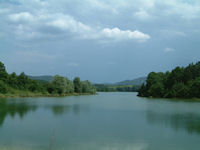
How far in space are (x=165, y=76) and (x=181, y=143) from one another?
72866mm

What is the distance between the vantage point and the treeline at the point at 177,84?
65.2 m

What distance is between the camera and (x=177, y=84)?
228ft

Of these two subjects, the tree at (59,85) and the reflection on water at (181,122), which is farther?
the tree at (59,85)

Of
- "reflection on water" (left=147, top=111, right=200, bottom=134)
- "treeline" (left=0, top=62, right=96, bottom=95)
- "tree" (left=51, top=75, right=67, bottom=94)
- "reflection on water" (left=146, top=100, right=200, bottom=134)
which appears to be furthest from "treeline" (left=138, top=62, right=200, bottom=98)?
"reflection on water" (left=147, top=111, right=200, bottom=134)

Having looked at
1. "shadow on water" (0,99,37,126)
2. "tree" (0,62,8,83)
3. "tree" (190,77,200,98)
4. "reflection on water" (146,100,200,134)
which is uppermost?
"tree" (0,62,8,83)

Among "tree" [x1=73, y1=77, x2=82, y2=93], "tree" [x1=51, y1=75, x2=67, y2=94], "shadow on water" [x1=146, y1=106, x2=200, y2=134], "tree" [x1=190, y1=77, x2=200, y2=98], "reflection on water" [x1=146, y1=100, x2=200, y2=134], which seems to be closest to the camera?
"shadow on water" [x1=146, y1=106, x2=200, y2=134]

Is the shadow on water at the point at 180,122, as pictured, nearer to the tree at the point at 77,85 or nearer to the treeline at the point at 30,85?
the treeline at the point at 30,85

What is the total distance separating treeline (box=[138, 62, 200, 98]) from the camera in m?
65.2

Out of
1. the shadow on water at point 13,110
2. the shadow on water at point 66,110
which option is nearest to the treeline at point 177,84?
the shadow on water at point 66,110

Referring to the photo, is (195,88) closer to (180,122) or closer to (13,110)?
(180,122)

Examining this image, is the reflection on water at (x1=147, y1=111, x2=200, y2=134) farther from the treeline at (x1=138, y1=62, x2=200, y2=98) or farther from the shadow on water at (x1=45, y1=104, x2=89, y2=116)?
the treeline at (x1=138, y1=62, x2=200, y2=98)

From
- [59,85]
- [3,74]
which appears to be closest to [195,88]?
[59,85]

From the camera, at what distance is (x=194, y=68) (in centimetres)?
7162

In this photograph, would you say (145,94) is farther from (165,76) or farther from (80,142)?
(80,142)
